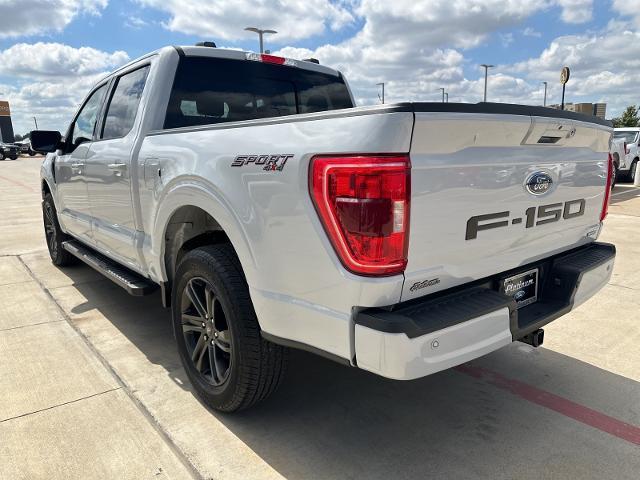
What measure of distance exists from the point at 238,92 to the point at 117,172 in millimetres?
1026

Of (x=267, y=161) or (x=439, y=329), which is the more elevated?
(x=267, y=161)

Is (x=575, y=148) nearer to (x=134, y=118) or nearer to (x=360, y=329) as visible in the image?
(x=360, y=329)

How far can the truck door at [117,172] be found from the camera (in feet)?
11.3

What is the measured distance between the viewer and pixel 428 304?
1.99 metres

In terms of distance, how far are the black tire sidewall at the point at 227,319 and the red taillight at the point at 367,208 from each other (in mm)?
784

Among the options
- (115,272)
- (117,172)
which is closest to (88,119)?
(117,172)

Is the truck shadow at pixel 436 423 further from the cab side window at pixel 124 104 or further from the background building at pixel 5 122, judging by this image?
the background building at pixel 5 122

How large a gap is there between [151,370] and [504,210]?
2.41 m

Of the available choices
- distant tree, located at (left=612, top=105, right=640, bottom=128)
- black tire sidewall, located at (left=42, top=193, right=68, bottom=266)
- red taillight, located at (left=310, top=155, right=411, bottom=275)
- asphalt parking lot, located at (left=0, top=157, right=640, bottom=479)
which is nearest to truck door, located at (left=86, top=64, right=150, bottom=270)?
asphalt parking lot, located at (left=0, top=157, right=640, bottom=479)

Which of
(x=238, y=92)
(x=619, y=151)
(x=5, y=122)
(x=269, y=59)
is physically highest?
(x=5, y=122)

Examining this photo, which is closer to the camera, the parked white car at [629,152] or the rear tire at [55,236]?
the rear tire at [55,236]

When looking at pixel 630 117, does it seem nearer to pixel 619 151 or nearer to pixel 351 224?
pixel 619 151

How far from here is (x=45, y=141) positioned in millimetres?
4695

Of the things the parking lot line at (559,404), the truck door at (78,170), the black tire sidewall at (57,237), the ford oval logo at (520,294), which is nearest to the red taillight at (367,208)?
the ford oval logo at (520,294)
